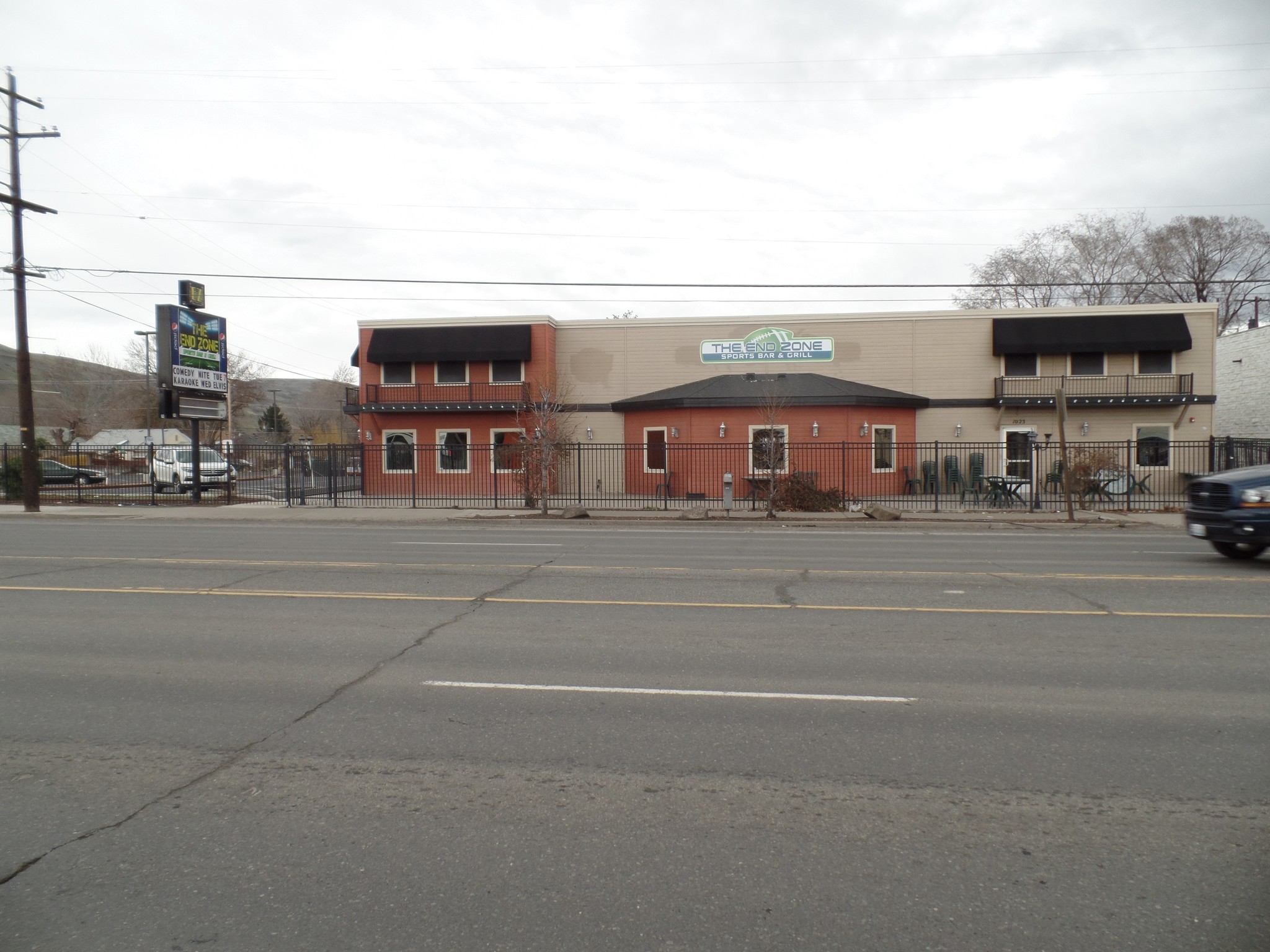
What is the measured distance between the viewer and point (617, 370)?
3331 cm

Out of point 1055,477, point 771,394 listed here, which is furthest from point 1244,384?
point 771,394

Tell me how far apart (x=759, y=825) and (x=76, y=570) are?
1209 centimetres

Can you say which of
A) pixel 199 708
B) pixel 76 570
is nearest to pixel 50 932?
pixel 199 708

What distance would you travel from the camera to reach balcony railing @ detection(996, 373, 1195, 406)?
1188 inches

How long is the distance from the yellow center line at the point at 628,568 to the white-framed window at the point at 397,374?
2025 cm

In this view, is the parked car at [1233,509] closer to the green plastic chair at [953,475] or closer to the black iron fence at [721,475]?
the black iron fence at [721,475]

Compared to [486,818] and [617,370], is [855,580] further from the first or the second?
[617,370]

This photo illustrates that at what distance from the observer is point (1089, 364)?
3106 cm

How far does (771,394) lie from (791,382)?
311 centimetres

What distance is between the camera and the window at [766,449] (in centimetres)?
2534

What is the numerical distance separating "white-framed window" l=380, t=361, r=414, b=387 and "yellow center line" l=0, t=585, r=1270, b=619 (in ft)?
77.0

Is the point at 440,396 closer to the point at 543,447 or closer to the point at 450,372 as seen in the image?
the point at 450,372

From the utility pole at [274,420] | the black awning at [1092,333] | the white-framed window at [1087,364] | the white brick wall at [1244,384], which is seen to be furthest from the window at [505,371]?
the utility pole at [274,420]

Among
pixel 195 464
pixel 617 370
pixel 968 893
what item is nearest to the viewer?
pixel 968 893
